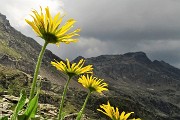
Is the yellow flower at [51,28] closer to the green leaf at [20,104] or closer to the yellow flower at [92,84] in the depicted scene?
the green leaf at [20,104]

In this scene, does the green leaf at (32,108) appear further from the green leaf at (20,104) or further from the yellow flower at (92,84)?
the yellow flower at (92,84)

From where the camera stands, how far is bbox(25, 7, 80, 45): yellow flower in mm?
4742

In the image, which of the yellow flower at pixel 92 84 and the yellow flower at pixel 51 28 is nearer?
the yellow flower at pixel 51 28

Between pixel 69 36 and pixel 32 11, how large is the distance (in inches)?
24.5

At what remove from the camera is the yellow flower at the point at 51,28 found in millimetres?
4742

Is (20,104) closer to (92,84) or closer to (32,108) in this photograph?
(32,108)

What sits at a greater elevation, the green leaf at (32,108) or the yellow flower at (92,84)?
the yellow flower at (92,84)

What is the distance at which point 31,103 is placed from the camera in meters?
4.66

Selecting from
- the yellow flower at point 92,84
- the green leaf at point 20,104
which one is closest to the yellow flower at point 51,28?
the green leaf at point 20,104

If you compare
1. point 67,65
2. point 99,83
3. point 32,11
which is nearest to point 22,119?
point 32,11

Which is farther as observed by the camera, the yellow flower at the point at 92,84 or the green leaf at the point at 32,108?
the yellow flower at the point at 92,84

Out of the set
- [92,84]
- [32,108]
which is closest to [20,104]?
[32,108]

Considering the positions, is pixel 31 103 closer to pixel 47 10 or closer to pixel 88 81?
pixel 47 10

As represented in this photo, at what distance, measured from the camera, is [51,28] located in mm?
4820
